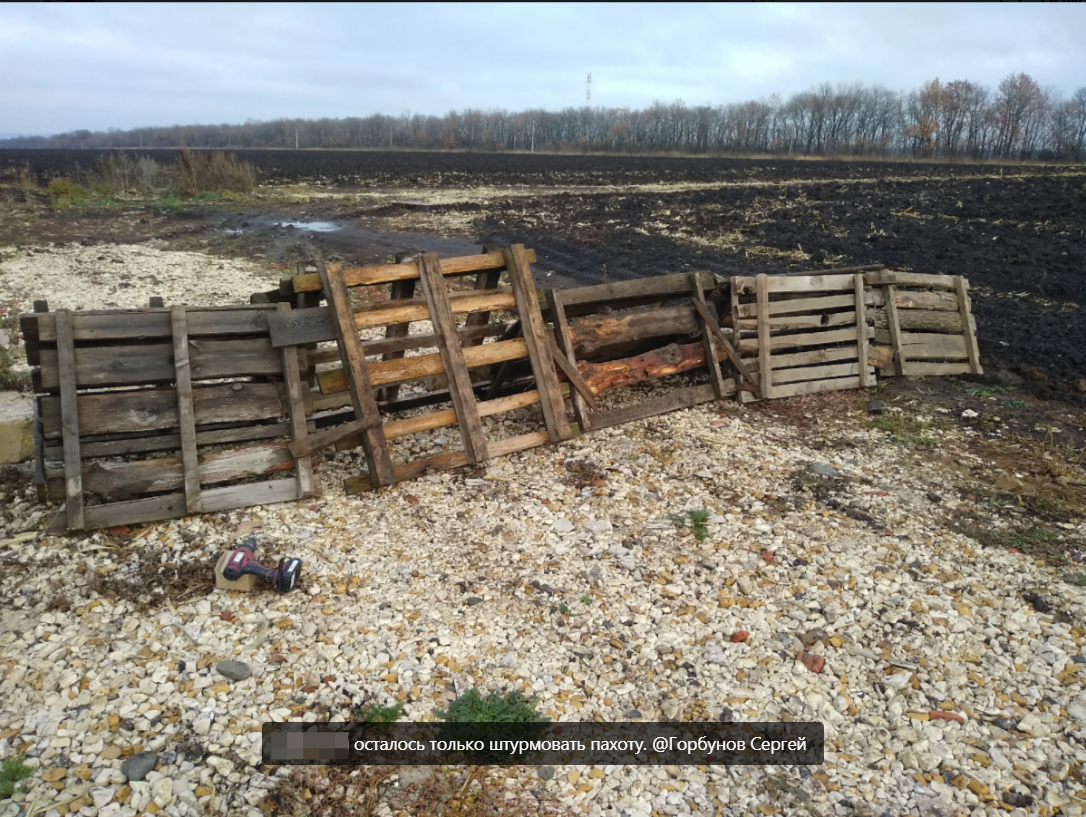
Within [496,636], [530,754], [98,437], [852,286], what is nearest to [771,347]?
[852,286]

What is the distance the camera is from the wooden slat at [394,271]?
6.58 meters

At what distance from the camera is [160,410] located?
19.5 feet

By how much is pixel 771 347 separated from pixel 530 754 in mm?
6303

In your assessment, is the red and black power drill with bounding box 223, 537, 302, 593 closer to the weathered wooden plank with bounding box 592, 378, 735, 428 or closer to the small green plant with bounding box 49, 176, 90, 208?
the weathered wooden plank with bounding box 592, 378, 735, 428

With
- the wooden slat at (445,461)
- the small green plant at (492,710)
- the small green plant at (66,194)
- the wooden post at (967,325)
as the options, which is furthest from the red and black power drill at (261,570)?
the small green plant at (66,194)

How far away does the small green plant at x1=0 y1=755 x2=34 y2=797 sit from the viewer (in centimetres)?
351

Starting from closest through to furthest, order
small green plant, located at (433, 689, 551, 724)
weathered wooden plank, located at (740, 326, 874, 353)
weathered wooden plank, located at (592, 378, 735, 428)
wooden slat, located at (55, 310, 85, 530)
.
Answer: small green plant, located at (433, 689, 551, 724), wooden slat, located at (55, 310, 85, 530), weathered wooden plank, located at (592, 378, 735, 428), weathered wooden plank, located at (740, 326, 874, 353)

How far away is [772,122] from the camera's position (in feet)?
352

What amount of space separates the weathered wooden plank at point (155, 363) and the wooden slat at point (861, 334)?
7.28 m

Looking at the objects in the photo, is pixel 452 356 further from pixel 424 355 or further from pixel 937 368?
pixel 937 368

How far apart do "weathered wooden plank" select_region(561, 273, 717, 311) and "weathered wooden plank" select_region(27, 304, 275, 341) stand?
10.8 ft

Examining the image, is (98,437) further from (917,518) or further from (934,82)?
(934,82)

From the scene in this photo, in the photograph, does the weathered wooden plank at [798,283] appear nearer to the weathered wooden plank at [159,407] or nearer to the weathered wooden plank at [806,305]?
the weathered wooden plank at [806,305]

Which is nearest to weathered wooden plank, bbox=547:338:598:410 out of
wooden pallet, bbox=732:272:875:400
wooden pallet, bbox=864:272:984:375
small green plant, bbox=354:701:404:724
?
wooden pallet, bbox=732:272:875:400
